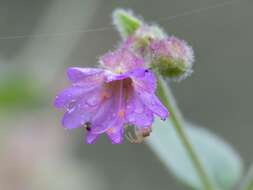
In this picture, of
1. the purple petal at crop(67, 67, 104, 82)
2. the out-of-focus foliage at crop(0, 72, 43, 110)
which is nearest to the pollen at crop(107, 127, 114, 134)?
the purple petal at crop(67, 67, 104, 82)

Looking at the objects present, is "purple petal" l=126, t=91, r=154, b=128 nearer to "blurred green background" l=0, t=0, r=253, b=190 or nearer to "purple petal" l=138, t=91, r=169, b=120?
"purple petal" l=138, t=91, r=169, b=120

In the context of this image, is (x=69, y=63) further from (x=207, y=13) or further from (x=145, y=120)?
(x=145, y=120)

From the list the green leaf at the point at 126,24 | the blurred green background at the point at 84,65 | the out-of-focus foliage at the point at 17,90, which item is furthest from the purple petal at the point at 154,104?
the out-of-focus foliage at the point at 17,90

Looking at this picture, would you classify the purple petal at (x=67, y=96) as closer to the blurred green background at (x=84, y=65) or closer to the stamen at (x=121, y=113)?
the stamen at (x=121, y=113)

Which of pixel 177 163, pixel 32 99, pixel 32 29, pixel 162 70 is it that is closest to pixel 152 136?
pixel 177 163

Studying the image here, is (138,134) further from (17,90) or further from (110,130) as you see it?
(17,90)
